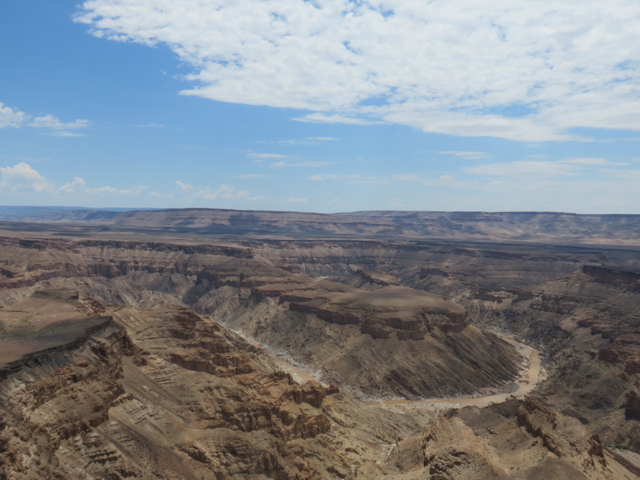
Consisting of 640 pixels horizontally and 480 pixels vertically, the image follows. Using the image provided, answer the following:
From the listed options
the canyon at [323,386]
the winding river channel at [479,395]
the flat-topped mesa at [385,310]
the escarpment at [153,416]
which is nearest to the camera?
the escarpment at [153,416]

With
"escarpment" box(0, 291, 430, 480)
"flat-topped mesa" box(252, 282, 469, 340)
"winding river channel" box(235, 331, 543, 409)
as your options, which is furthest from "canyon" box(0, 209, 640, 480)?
"winding river channel" box(235, 331, 543, 409)

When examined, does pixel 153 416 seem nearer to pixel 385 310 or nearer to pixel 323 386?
pixel 323 386

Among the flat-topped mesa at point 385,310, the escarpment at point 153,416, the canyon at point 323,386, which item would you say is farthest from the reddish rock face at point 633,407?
the flat-topped mesa at point 385,310

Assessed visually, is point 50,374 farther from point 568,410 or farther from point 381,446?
point 568,410

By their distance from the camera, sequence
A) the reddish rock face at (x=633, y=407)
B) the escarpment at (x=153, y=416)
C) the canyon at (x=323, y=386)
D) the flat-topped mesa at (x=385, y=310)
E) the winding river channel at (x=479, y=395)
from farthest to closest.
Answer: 1. the flat-topped mesa at (x=385, y=310)
2. the winding river channel at (x=479, y=395)
3. the reddish rock face at (x=633, y=407)
4. the canyon at (x=323, y=386)
5. the escarpment at (x=153, y=416)

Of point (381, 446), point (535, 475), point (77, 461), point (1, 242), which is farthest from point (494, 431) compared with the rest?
point (1, 242)

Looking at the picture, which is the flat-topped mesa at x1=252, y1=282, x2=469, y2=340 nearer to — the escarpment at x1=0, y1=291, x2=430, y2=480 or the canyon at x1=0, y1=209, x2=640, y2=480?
the canyon at x1=0, y1=209, x2=640, y2=480

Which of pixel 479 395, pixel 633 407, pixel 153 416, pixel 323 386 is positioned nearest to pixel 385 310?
pixel 479 395

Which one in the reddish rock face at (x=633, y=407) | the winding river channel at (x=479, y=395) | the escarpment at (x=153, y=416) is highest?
the escarpment at (x=153, y=416)

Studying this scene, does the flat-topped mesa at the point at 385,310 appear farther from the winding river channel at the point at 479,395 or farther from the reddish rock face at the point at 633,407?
the reddish rock face at the point at 633,407
